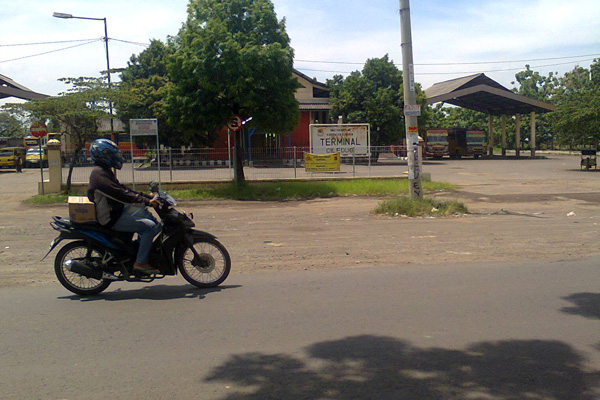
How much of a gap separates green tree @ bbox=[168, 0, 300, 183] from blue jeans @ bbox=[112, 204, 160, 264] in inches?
459

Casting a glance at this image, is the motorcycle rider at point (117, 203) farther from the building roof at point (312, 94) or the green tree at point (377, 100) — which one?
the building roof at point (312, 94)

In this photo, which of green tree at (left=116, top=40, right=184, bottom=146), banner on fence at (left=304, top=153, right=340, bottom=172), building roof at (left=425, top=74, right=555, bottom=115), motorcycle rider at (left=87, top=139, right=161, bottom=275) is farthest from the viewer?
building roof at (left=425, top=74, right=555, bottom=115)

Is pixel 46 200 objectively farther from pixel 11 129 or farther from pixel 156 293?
pixel 11 129

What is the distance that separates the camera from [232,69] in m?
17.3

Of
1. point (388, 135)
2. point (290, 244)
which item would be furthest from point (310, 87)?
point (290, 244)

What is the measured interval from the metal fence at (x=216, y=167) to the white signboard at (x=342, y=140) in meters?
0.45

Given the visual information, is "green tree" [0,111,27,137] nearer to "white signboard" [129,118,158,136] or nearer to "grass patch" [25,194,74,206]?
"grass patch" [25,194,74,206]

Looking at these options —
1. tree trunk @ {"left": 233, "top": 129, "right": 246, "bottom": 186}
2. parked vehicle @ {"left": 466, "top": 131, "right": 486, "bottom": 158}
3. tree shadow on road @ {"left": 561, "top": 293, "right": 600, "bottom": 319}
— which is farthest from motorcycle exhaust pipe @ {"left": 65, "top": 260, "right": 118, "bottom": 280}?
parked vehicle @ {"left": 466, "top": 131, "right": 486, "bottom": 158}

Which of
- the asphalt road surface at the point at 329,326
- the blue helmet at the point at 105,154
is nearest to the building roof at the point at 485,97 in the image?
the asphalt road surface at the point at 329,326

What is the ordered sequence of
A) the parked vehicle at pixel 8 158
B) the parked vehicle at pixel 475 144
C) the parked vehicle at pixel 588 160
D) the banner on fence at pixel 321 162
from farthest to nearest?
the parked vehicle at pixel 475 144 < the parked vehicle at pixel 8 158 < the parked vehicle at pixel 588 160 < the banner on fence at pixel 321 162

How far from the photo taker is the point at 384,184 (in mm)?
20438

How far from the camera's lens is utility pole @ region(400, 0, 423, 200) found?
45.4 feet

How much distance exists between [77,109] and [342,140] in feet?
37.5

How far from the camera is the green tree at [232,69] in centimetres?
1748
